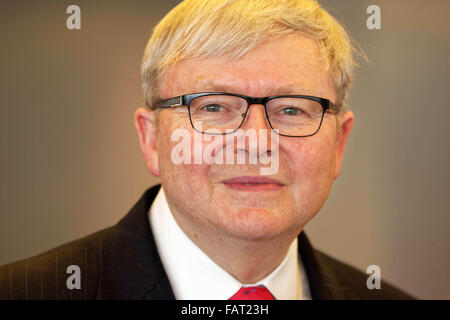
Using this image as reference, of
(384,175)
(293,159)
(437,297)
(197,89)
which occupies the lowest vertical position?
(437,297)

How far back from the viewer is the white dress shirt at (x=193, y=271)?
4.66ft

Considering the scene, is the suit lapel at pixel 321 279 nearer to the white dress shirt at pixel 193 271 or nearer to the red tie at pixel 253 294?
the white dress shirt at pixel 193 271

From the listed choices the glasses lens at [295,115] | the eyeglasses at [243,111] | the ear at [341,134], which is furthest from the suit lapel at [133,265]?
the ear at [341,134]

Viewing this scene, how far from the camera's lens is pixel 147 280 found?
1375mm

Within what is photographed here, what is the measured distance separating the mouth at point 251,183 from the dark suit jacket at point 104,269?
0.33 metres

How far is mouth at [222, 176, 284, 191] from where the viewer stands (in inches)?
51.5

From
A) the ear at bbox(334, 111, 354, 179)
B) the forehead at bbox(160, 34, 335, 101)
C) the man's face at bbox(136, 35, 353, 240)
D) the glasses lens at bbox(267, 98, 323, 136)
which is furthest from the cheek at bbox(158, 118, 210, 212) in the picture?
the ear at bbox(334, 111, 354, 179)

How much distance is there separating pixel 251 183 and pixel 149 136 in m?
0.42

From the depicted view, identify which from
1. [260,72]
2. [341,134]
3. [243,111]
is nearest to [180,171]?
[243,111]

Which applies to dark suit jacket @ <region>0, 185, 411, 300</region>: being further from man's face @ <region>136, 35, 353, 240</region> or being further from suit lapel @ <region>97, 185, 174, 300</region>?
man's face @ <region>136, 35, 353, 240</region>

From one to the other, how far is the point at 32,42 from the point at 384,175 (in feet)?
4.96
